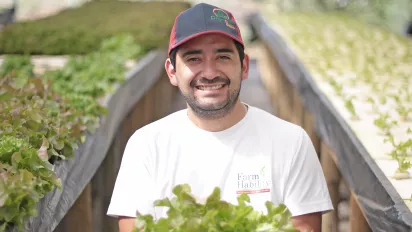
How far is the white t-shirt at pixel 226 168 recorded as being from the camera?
107 inches

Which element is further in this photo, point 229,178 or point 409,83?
point 409,83

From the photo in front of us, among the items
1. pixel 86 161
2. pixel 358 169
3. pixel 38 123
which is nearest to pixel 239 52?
pixel 38 123

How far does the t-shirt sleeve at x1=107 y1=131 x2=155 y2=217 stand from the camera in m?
2.70

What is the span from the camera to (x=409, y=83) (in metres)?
6.70

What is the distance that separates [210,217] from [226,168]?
67 centimetres

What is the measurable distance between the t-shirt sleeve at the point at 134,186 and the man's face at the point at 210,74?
28 cm

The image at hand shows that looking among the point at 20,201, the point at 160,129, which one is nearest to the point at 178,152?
the point at 160,129

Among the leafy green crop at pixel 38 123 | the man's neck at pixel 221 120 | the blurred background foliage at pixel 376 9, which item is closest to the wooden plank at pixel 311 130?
the leafy green crop at pixel 38 123

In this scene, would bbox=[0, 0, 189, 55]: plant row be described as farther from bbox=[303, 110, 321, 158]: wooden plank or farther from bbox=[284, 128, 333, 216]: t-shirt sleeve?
bbox=[284, 128, 333, 216]: t-shirt sleeve

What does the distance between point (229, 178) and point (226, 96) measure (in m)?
0.32

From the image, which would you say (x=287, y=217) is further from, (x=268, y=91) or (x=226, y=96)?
(x=268, y=91)

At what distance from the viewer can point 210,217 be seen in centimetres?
209

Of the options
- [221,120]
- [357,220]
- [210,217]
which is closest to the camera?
[210,217]

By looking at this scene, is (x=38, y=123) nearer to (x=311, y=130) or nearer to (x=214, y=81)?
(x=214, y=81)
